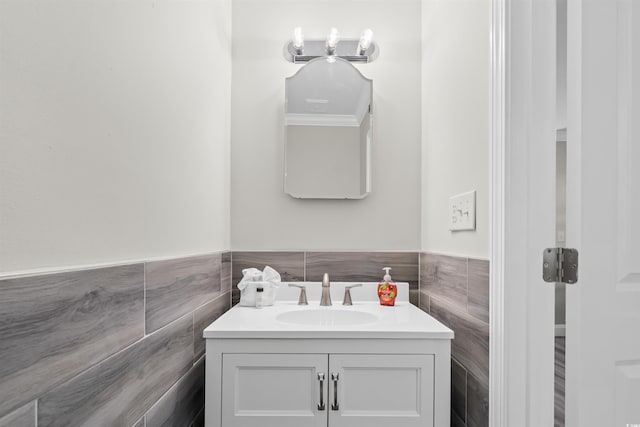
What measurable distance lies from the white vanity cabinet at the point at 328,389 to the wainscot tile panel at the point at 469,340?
137 mm

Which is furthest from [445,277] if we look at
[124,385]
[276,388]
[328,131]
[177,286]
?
[124,385]

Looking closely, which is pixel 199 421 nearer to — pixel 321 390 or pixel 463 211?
Answer: pixel 321 390

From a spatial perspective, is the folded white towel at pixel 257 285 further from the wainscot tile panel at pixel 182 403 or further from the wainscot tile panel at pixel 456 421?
the wainscot tile panel at pixel 456 421

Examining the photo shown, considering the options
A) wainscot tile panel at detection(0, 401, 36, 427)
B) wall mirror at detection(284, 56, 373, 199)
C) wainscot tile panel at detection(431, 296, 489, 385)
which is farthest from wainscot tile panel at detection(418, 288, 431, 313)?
wainscot tile panel at detection(0, 401, 36, 427)

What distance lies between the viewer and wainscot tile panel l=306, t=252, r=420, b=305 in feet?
5.52

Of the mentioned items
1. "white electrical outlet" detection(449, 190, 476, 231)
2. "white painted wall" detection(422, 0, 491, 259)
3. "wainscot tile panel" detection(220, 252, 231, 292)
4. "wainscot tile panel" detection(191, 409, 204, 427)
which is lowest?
"wainscot tile panel" detection(191, 409, 204, 427)

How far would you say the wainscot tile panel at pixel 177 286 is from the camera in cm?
93

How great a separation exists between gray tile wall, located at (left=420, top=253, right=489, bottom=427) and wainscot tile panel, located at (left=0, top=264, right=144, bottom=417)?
94 cm

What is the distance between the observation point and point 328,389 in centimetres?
114

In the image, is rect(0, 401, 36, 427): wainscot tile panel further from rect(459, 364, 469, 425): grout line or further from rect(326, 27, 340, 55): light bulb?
rect(326, 27, 340, 55): light bulb

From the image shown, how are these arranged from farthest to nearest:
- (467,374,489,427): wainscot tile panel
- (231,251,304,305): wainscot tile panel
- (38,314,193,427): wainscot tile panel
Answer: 1. (231,251,304,305): wainscot tile panel
2. (467,374,489,427): wainscot tile panel
3. (38,314,193,427): wainscot tile panel

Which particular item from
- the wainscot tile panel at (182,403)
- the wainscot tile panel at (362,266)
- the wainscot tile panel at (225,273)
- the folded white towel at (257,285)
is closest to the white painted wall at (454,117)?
the wainscot tile panel at (362,266)

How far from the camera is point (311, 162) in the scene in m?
1.71

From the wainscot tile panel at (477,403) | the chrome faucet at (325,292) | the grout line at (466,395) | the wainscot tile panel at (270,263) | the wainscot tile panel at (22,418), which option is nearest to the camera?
the wainscot tile panel at (22,418)
